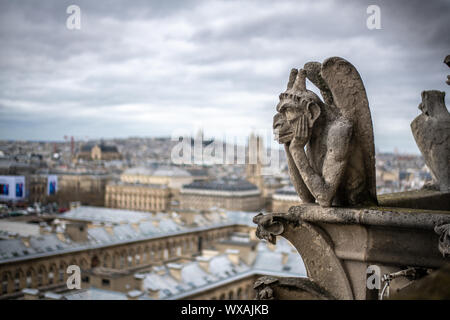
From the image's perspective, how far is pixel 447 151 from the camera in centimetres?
638

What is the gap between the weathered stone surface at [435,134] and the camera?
21.0 feet

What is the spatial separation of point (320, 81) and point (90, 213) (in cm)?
6454

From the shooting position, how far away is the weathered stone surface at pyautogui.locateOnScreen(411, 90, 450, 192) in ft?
21.0

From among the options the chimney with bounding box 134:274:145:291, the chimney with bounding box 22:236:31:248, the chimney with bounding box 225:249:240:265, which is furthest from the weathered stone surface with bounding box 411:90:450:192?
the chimney with bounding box 22:236:31:248

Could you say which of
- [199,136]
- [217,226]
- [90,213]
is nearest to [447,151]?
[217,226]

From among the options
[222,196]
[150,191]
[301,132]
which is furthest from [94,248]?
[150,191]

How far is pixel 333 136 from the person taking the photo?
4887 mm

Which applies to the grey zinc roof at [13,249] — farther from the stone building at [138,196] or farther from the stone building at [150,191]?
the stone building at [138,196]

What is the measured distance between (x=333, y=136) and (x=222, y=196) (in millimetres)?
97776

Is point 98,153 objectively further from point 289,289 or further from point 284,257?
point 289,289

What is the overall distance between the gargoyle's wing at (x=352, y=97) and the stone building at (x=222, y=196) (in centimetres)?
9485

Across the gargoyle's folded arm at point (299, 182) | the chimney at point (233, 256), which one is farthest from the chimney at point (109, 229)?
the gargoyle's folded arm at point (299, 182)

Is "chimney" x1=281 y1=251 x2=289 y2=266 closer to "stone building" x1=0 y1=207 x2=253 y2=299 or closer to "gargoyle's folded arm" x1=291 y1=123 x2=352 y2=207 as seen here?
"stone building" x1=0 y1=207 x2=253 y2=299
